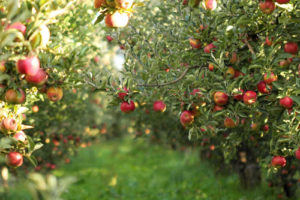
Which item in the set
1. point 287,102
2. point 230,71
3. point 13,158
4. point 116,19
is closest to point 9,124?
point 13,158

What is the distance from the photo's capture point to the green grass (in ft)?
28.3

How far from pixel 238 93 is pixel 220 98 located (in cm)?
18

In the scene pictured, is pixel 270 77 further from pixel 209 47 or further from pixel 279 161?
pixel 279 161

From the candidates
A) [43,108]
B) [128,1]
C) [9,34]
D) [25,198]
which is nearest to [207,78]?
[128,1]

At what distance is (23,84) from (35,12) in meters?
0.56

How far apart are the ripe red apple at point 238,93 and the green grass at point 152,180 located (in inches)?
194

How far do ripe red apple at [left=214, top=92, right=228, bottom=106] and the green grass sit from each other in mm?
5048

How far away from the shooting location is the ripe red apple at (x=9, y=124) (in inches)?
110

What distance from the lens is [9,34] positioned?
2.04 meters

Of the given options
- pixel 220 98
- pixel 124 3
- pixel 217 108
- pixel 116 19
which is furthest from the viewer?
pixel 217 108

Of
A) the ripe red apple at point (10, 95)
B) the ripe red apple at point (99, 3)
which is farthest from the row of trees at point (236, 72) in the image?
the ripe red apple at point (10, 95)

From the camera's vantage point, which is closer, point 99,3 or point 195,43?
point 99,3

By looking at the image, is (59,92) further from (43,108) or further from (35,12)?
(43,108)

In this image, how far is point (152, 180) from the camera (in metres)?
10.8
